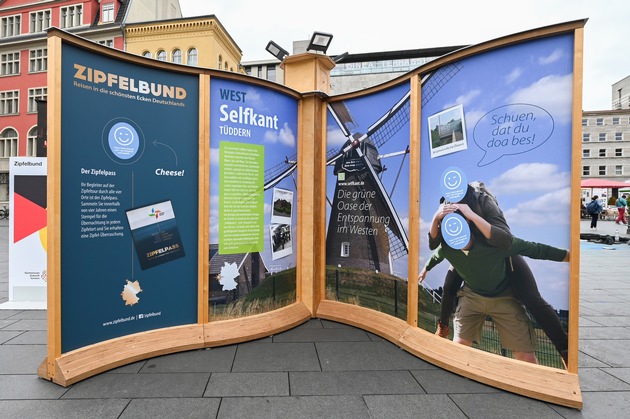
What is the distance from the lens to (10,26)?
40219 mm

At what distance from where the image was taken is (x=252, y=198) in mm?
4922

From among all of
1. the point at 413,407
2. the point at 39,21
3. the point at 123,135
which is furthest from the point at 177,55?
the point at 413,407

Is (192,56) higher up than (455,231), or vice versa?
(192,56)

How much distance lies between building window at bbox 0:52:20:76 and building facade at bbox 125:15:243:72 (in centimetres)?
1420

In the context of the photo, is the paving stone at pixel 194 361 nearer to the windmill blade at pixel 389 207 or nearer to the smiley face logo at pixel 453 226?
the windmill blade at pixel 389 207

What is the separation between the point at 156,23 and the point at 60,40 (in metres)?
36.1

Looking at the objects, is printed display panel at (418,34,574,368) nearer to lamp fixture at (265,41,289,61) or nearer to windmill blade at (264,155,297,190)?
windmill blade at (264,155,297,190)

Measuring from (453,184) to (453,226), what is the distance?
1.51 feet

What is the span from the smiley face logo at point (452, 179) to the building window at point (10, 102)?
49.0 meters

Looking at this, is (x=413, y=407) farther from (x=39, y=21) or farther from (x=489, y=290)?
(x=39, y=21)

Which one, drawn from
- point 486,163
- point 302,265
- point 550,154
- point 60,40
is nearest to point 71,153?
point 60,40

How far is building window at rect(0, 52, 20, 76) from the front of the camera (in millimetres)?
39406

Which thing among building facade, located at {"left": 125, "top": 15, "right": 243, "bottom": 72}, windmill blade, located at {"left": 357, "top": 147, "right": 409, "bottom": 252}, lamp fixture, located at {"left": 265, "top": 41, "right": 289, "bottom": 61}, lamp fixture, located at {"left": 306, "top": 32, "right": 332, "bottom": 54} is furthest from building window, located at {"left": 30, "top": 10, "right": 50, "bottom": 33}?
windmill blade, located at {"left": 357, "top": 147, "right": 409, "bottom": 252}

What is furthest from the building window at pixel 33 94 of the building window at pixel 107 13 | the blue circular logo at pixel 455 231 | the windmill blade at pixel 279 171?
the blue circular logo at pixel 455 231
